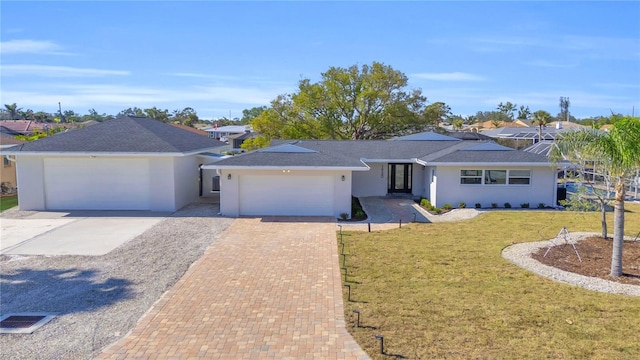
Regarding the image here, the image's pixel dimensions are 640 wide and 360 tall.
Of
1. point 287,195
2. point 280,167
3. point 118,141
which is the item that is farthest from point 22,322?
point 118,141

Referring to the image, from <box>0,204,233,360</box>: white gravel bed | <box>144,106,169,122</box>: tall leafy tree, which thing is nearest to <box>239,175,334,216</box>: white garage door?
<box>0,204,233,360</box>: white gravel bed

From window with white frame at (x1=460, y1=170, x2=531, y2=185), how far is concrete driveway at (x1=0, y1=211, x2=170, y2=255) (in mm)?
13709

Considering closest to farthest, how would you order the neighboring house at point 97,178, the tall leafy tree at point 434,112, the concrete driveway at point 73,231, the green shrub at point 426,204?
the concrete driveway at point 73,231 → the neighboring house at point 97,178 → the green shrub at point 426,204 → the tall leafy tree at point 434,112

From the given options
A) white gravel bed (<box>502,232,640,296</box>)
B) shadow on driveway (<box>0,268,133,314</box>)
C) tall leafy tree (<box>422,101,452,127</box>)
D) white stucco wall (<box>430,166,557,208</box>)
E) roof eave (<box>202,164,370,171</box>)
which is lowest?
shadow on driveway (<box>0,268,133,314</box>)

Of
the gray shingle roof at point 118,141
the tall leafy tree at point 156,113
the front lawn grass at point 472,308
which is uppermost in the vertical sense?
the tall leafy tree at point 156,113

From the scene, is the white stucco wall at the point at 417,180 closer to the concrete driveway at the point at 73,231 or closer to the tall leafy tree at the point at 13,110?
the concrete driveway at the point at 73,231

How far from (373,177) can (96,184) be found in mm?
14139

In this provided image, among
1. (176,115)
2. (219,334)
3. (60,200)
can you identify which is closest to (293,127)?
(60,200)

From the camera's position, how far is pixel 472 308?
348 inches

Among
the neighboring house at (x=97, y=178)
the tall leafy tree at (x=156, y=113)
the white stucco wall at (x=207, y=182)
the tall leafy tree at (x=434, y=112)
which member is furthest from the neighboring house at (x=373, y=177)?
the tall leafy tree at (x=156, y=113)

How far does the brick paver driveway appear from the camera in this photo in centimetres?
720

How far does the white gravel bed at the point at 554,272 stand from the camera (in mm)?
9906

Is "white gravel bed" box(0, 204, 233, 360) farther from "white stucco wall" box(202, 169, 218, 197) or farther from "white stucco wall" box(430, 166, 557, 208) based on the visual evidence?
"white stucco wall" box(430, 166, 557, 208)

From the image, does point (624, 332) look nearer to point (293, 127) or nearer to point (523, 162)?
point (523, 162)
